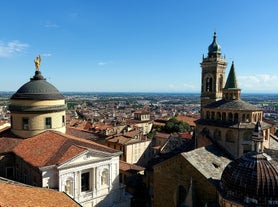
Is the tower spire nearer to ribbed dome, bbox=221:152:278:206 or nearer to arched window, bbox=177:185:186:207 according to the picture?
arched window, bbox=177:185:186:207

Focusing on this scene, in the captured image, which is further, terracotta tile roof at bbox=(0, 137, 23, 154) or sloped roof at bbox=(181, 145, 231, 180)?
terracotta tile roof at bbox=(0, 137, 23, 154)

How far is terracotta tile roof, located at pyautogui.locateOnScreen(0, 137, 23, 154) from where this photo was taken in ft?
75.9

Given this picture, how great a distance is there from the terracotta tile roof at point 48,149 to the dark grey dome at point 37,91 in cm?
390

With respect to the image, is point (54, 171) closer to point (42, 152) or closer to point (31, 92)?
point (42, 152)

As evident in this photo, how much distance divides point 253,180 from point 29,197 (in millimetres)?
12890

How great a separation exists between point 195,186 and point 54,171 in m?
11.7

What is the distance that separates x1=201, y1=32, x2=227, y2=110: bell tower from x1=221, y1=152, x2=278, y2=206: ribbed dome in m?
29.4

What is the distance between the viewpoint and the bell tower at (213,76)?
4609 centimetres

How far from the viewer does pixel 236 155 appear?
26.3 meters

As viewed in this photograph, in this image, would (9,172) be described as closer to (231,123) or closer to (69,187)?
(69,187)

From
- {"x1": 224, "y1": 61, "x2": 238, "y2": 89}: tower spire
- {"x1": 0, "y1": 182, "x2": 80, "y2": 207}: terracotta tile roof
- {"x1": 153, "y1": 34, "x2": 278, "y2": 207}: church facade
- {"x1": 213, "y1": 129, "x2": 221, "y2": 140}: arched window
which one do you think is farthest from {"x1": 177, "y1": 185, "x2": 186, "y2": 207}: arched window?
{"x1": 224, "y1": 61, "x2": 238, "y2": 89}: tower spire

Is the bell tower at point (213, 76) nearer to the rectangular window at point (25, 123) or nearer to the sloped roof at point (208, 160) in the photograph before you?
the sloped roof at point (208, 160)

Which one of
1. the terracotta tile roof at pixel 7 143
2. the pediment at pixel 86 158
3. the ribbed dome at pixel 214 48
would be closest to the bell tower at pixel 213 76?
the ribbed dome at pixel 214 48

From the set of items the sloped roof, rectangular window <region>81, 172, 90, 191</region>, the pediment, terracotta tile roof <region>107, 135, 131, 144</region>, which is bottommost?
terracotta tile roof <region>107, 135, 131, 144</region>
